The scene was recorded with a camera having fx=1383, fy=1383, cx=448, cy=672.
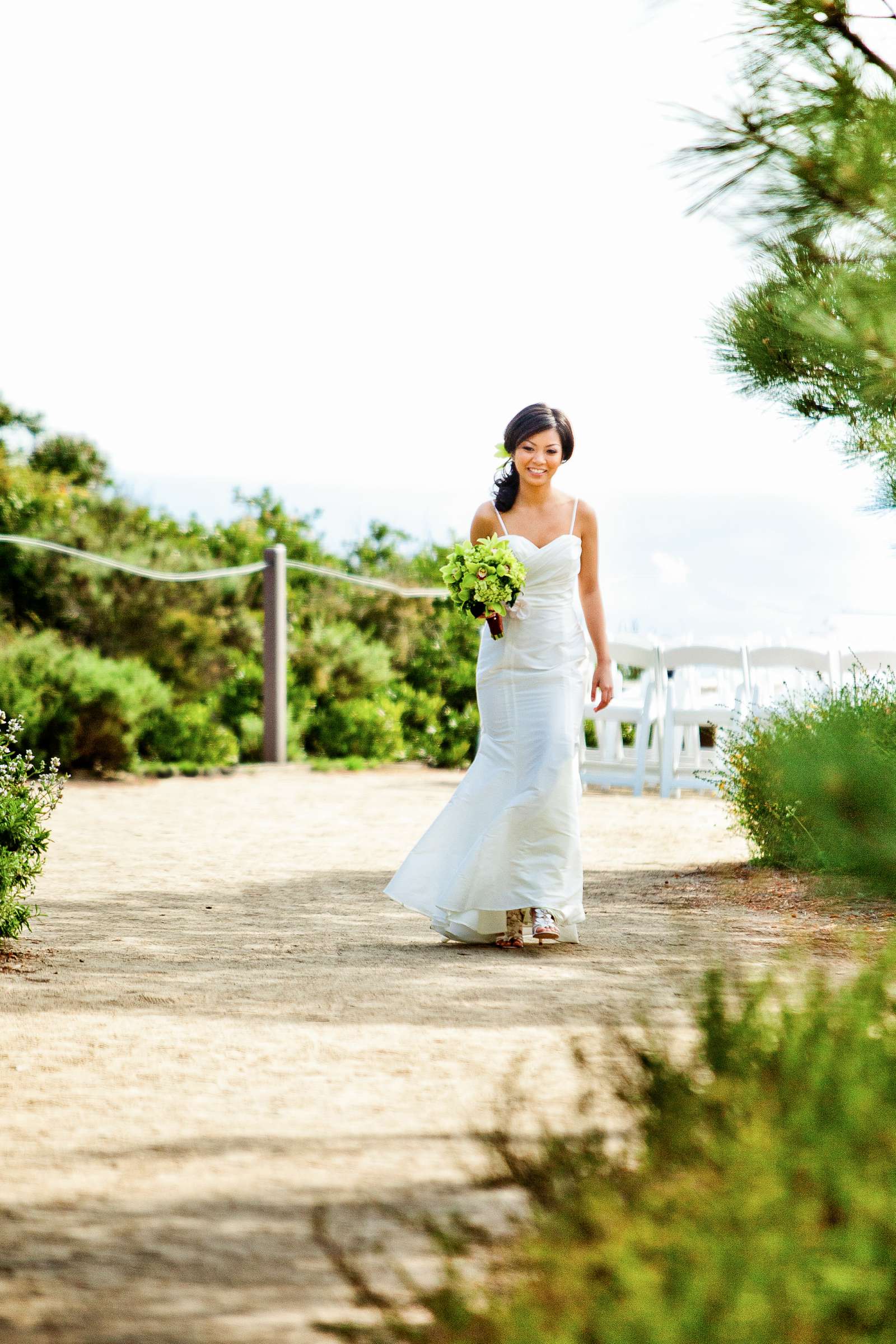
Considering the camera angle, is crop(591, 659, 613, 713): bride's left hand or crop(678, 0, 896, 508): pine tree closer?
crop(678, 0, 896, 508): pine tree

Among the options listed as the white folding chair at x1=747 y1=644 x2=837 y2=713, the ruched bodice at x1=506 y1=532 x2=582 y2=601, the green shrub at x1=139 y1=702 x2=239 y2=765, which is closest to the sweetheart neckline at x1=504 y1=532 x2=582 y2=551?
the ruched bodice at x1=506 y1=532 x2=582 y2=601

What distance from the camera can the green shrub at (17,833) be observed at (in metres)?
5.17

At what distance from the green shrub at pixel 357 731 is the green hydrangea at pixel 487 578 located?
10.0 meters

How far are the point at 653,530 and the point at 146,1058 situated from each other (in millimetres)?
32523

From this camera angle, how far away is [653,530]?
116 feet

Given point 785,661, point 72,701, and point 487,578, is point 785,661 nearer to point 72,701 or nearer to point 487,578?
point 72,701

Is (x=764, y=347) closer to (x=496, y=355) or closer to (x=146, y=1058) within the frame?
(x=146, y=1058)

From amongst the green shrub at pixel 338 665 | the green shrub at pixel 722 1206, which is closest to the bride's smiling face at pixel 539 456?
the green shrub at pixel 722 1206

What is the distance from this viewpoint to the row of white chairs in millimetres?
11891

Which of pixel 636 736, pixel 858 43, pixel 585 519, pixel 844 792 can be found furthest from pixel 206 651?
pixel 844 792

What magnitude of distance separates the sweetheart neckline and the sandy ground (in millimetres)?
1630

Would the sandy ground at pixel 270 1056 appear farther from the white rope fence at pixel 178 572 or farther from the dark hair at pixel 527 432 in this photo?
the white rope fence at pixel 178 572

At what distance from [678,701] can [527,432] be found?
8421mm

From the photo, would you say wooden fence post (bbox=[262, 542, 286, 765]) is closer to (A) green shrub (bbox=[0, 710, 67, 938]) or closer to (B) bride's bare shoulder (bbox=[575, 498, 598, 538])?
(B) bride's bare shoulder (bbox=[575, 498, 598, 538])
